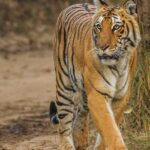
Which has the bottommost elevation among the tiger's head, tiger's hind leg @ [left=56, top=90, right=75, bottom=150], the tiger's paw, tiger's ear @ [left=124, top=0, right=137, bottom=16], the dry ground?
the dry ground

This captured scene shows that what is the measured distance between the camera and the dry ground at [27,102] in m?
8.55

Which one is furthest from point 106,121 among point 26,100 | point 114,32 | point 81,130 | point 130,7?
point 26,100

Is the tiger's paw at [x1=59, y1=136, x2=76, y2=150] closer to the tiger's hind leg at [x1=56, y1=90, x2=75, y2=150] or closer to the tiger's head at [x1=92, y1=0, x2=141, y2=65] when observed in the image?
the tiger's hind leg at [x1=56, y1=90, x2=75, y2=150]

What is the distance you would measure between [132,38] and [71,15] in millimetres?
1263

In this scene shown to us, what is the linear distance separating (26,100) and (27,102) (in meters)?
0.17

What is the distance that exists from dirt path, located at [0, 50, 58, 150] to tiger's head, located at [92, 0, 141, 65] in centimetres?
197

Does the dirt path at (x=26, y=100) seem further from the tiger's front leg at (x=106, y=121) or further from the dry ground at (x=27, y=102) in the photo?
the tiger's front leg at (x=106, y=121)

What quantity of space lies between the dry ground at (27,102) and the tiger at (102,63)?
0.78 m

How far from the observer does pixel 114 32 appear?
21.2 feet

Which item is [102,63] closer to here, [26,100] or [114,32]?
[114,32]

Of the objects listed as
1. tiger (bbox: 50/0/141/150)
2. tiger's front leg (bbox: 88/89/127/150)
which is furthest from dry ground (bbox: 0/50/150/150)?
tiger's front leg (bbox: 88/89/127/150)

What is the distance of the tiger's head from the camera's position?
6387 millimetres

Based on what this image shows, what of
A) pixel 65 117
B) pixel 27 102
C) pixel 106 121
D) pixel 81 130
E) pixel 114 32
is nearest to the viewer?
pixel 114 32

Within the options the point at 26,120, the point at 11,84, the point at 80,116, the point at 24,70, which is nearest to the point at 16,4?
the point at 24,70
